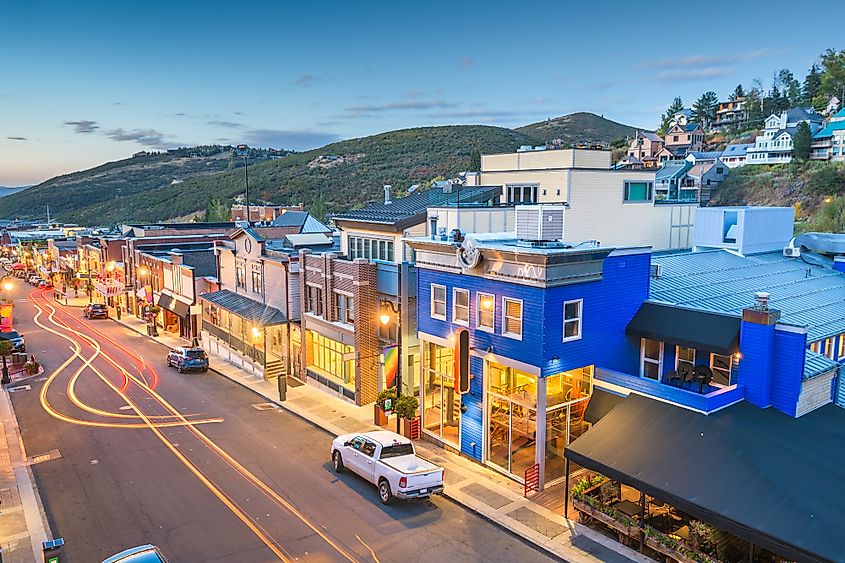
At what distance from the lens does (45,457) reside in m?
25.2

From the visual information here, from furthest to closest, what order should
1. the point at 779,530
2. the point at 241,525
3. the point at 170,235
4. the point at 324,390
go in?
1. the point at 170,235
2. the point at 324,390
3. the point at 241,525
4. the point at 779,530

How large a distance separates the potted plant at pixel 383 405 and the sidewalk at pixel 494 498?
1.47 ft

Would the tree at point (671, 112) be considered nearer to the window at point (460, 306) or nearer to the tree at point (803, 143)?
the tree at point (803, 143)

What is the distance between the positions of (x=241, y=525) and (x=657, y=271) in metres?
20.2

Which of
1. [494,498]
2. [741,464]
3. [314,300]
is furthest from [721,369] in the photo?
[314,300]

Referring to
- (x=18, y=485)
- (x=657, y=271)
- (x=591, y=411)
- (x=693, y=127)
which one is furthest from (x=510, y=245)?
(x=693, y=127)

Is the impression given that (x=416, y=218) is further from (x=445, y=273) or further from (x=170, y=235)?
(x=170, y=235)

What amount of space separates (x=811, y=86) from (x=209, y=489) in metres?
173

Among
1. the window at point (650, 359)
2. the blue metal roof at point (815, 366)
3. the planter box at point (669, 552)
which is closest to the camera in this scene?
the planter box at point (669, 552)

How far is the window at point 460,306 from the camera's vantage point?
24484 mm

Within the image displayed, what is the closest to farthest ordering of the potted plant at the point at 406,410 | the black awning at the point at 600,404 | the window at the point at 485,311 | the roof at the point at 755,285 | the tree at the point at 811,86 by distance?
the black awning at the point at 600,404 → the window at the point at 485,311 → the roof at the point at 755,285 → the potted plant at the point at 406,410 → the tree at the point at 811,86

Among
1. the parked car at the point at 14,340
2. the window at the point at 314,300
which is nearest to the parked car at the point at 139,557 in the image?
the window at the point at 314,300

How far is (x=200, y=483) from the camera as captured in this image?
22500 mm

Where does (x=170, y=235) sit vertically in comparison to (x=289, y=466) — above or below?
above
